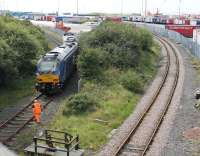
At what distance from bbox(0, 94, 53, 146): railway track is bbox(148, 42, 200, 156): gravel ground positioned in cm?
720

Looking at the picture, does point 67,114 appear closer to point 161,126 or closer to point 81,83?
point 161,126

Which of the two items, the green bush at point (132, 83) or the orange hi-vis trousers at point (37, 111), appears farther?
the green bush at point (132, 83)

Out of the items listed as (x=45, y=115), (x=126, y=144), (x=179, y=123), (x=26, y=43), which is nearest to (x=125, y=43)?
(x=26, y=43)

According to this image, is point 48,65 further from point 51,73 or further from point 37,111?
point 37,111

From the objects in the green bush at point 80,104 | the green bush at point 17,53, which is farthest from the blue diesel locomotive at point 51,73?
the green bush at point 80,104

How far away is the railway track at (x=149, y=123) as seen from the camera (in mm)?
19578

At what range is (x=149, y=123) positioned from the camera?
78.1ft

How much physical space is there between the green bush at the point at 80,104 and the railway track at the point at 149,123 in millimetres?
3021

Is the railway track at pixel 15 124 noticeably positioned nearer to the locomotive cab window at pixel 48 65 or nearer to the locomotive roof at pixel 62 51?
the locomotive cab window at pixel 48 65

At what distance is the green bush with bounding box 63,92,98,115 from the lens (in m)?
25.8

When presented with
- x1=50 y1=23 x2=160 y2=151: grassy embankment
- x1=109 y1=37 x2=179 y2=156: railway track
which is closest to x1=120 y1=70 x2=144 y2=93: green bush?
x1=50 y1=23 x2=160 y2=151: grassy embankment

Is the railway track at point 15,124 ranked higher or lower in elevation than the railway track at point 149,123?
lower

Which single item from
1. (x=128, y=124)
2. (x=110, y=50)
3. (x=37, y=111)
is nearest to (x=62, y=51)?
(x=110, y=50)

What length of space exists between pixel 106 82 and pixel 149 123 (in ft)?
30.6
